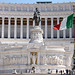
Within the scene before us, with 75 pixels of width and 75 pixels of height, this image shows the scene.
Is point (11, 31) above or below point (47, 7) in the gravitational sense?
below

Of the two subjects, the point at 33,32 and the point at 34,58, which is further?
the point at 33,32

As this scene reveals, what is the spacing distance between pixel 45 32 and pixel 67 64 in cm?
3138

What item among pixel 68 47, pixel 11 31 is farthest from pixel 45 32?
pixel 68 47

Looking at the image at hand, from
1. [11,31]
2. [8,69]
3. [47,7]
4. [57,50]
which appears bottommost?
[8,69]

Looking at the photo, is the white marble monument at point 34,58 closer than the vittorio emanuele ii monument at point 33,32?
Yes

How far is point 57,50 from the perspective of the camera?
5956 cm

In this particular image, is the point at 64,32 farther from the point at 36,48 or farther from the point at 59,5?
the point at 36,48

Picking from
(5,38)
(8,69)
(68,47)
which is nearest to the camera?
(8,69)

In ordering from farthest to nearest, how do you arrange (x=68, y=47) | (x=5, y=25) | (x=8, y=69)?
1. (x=5, y=25)
2. (x=68, y=47)
3. (x=8, y=69)

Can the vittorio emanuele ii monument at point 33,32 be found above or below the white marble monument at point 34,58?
above

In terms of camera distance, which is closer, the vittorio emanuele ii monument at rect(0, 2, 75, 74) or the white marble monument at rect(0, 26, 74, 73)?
the white marble monument at rect(0, 26, 74, 73)

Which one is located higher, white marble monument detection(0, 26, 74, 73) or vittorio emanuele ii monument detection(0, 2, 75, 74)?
vittorio emanuele ii monument detection(0, 2, 75, 74)

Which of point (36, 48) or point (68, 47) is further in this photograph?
point (68, 47)

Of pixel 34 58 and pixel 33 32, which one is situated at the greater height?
pixel 33 32
